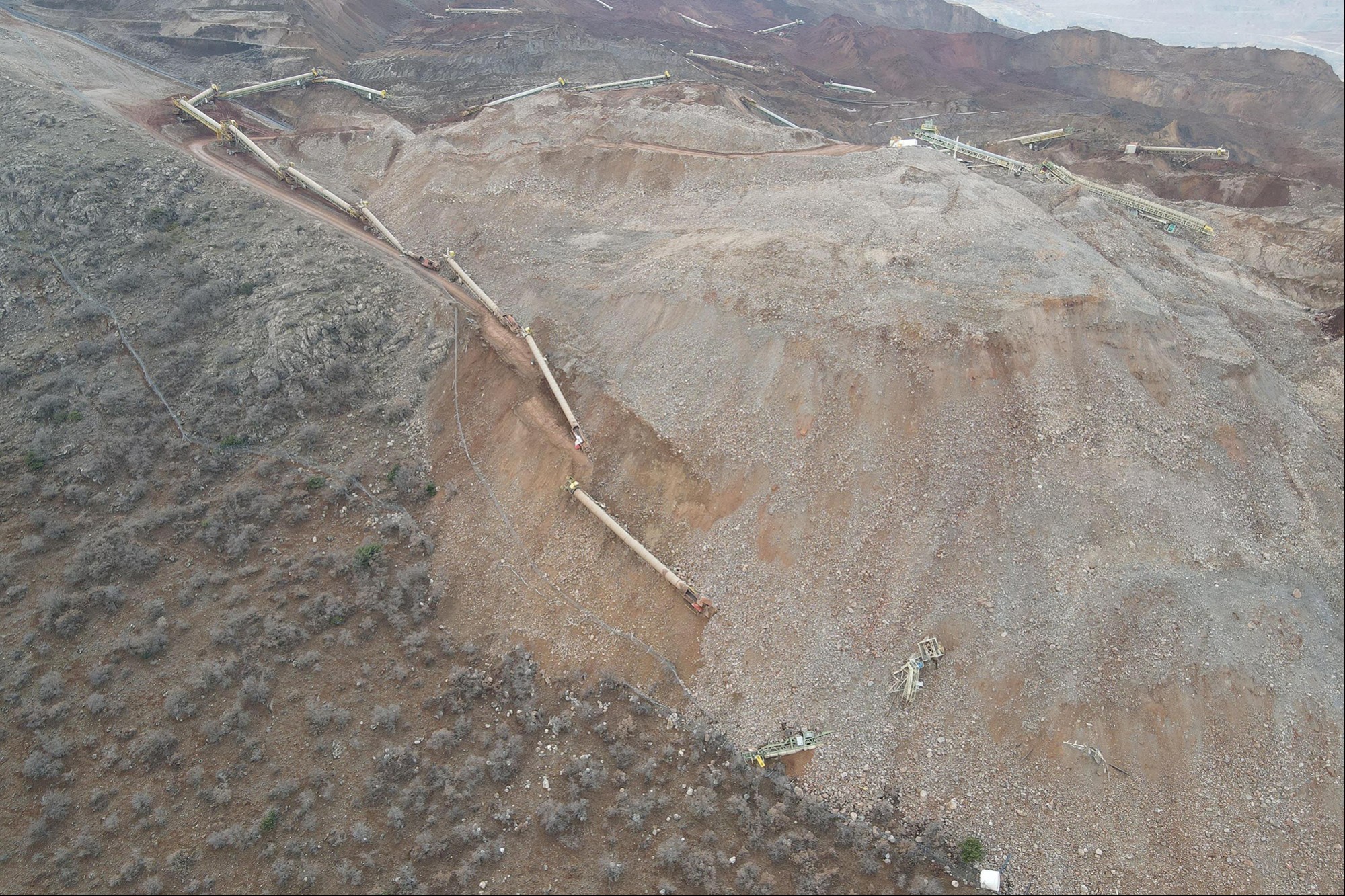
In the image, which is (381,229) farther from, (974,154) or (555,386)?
(974,154)

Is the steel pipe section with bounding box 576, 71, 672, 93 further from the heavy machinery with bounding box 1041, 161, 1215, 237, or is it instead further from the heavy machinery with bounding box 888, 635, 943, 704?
the heavy machinery with bounding box 888, 635, 943, 704

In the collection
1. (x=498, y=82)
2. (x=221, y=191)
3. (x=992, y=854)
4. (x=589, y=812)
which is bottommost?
(x=589, y=812)

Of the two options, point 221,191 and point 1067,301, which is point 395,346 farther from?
point 1067,301

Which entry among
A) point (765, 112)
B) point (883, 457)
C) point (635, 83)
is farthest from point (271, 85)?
point (883, 457)

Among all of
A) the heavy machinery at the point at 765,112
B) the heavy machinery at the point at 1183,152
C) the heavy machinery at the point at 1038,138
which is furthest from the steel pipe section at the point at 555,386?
the heavy machinery at the point at 1183,152

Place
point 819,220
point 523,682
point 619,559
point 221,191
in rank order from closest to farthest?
point 523,682 → point 619,559 → point 819,220 → point 221,191

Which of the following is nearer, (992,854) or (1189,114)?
(992,854)

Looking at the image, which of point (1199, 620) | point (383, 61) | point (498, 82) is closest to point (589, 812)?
point (1199, 620)
